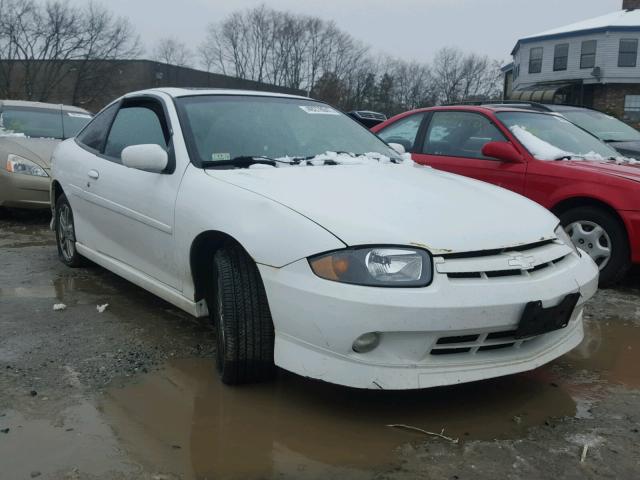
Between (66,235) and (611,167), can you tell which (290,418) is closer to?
(66,235)

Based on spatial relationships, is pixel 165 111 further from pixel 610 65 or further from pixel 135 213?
pixel 610 65

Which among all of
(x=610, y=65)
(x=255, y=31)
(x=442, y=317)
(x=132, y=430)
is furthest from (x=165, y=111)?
(x=255, y=31)

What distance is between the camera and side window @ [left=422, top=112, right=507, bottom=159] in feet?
18.5

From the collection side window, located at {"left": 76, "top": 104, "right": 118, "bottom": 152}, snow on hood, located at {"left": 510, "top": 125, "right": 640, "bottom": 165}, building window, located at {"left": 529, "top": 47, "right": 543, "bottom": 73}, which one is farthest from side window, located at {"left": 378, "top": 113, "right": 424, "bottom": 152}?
building window, located at {"left": 529, "top": 47, "right": 543, "bottom": 73}

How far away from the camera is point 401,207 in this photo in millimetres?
2816

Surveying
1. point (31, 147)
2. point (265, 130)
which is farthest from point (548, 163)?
point (31, 147)

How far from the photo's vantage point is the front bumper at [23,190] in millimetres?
7148

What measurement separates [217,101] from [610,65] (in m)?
34.4

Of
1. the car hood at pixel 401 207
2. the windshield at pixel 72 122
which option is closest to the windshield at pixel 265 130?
the car hood at pixel 401 207

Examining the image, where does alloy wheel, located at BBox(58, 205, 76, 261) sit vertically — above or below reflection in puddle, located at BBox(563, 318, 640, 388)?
above

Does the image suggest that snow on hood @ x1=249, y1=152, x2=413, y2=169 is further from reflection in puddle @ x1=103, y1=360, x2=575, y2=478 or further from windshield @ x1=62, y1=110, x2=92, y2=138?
windshield @ x1=62, y1=110, x2=92, y2=138

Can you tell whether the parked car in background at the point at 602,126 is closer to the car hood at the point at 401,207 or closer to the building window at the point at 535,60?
the car hood at the point at 401,207

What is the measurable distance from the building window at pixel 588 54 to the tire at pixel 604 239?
3288 centimetres

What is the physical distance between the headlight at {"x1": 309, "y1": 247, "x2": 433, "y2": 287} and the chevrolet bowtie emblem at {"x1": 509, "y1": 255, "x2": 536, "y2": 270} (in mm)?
388
